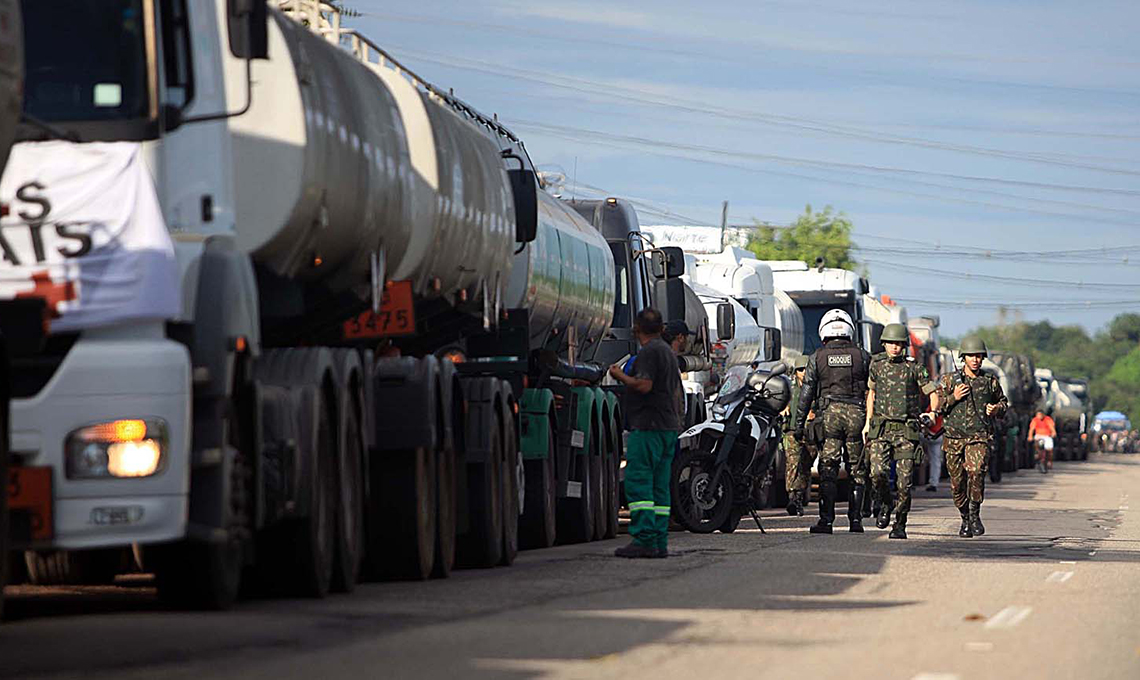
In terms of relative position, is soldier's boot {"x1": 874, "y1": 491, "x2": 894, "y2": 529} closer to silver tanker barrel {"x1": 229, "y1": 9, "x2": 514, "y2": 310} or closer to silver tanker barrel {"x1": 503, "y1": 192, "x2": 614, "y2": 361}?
silver tanker barrel {"x1": 503, "y1": 192, "x2": 614, "y2": 361}

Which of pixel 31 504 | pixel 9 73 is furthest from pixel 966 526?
pixel 9 73

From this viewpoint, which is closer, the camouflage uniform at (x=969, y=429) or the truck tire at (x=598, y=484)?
the truck tire at (x=598, y=484)

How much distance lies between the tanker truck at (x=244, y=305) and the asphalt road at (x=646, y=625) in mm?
459

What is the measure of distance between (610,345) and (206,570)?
1567cm

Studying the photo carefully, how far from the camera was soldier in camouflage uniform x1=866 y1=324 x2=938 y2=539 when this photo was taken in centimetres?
2275

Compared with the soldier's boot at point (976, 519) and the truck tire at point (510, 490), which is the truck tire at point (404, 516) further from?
the soldier's boot at point (976, 519)

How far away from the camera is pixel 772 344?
3772cm

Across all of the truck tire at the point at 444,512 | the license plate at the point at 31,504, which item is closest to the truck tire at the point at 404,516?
the truck tire at the point at 444,512

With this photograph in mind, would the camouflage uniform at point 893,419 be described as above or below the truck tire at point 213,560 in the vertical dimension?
above

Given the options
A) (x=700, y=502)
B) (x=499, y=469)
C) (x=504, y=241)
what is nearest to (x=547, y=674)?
(x=499, y=469)

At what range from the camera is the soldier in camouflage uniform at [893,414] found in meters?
22.8

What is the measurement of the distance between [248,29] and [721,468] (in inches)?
477

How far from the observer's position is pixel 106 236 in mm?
10539

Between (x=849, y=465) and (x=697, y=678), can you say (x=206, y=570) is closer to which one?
(x=697, y=678)
